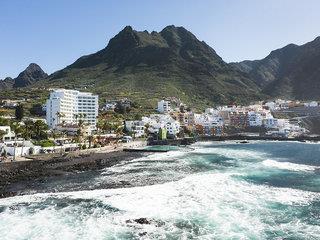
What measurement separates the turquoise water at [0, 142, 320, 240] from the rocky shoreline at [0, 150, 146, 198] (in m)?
4.33

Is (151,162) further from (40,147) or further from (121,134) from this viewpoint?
(121,134)

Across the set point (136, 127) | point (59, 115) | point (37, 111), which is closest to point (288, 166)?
point (136, 127)

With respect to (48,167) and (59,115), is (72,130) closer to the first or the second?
(59,115)

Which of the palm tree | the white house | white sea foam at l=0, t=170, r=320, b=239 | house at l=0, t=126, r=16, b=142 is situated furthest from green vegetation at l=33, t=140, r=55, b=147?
the white house

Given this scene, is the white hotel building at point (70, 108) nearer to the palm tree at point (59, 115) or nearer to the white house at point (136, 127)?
the palm tree at point (59, 115)

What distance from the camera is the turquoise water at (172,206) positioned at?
39.2 m

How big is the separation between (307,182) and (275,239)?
31.1 meters

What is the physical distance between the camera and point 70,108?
16912 cm

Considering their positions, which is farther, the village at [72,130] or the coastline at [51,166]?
the village at [72,130]

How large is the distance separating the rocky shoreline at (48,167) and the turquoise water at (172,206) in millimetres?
4329

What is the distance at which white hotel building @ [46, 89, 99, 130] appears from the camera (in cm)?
15438

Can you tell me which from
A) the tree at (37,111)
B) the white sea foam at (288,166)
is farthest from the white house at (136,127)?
the white sea foam at (288,166)

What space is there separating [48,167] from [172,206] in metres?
39.4

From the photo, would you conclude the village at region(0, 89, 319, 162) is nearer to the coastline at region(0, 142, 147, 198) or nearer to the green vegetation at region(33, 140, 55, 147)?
the green vegetation at region(33, 140, 55, 147)
